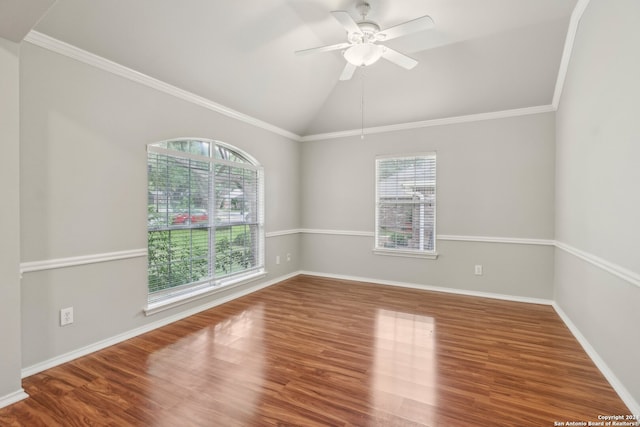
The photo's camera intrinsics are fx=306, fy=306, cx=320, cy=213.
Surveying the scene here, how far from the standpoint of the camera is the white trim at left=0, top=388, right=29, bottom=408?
192 centimetres

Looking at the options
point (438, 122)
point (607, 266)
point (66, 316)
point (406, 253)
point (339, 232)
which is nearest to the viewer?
point (607, 266)

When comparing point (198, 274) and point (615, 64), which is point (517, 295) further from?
point (198, 274)

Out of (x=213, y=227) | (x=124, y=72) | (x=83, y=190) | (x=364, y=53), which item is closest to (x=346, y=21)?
(x=364, y=53)

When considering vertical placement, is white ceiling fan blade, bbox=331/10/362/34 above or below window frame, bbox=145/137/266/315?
above

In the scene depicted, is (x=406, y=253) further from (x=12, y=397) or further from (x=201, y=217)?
(x=12, y=397)

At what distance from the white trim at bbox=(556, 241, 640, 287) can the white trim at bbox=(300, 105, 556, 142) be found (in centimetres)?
182

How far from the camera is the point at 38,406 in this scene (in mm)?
1928

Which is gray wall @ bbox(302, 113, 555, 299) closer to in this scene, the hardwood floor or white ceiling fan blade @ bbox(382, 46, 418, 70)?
the hardwood floor

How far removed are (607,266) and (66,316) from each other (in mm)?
4157

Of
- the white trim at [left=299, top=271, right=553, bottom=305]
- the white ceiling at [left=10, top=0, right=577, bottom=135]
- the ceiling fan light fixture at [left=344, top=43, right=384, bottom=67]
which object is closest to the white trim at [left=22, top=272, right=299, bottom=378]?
the white trim at [left=299, top=271, right=553, bottom=305]

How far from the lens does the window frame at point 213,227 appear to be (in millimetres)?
3246

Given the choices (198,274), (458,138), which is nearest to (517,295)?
(458,138)

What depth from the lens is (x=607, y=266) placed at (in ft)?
7.26

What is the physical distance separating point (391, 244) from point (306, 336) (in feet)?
7.95
